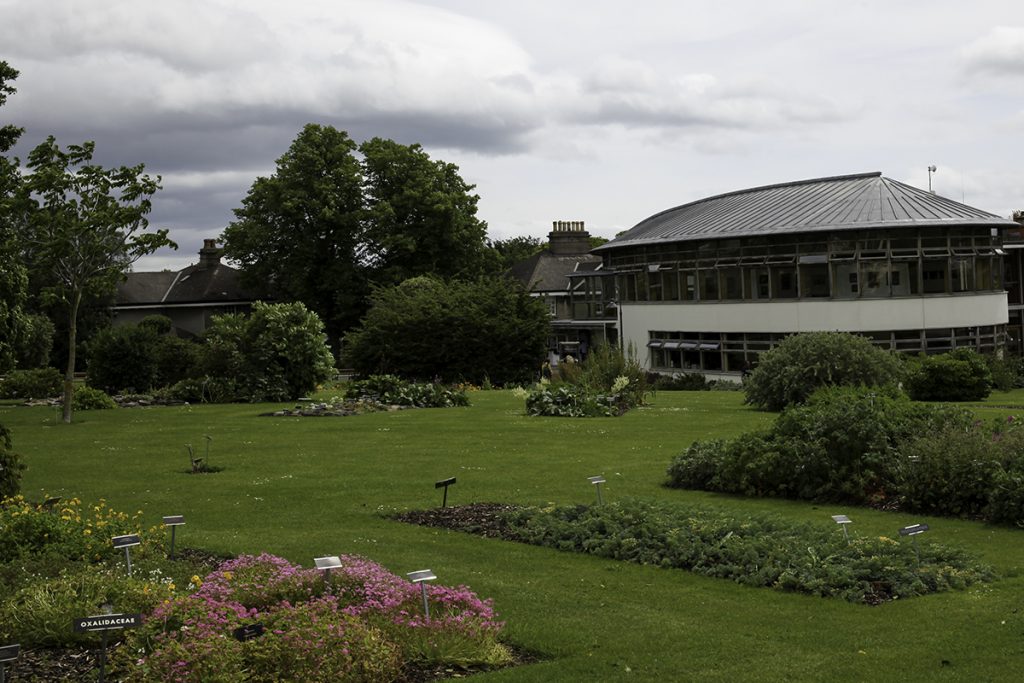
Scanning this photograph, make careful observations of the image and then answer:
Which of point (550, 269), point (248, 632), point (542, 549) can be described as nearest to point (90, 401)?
point (542, 549)

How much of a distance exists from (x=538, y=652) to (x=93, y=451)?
1610 centimetres

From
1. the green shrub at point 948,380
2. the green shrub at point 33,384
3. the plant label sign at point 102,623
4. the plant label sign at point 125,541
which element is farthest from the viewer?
the green shrub at point 33,384

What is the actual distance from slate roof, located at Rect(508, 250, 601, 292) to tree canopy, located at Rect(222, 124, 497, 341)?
900 cm

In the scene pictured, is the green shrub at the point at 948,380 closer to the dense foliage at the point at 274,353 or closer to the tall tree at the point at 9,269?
the dense foliage at the point at 274,353

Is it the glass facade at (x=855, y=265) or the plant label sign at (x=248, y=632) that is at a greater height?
the glass facade at (x=855, y=265)

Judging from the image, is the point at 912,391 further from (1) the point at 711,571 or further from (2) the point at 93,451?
(1) the point at 711,571

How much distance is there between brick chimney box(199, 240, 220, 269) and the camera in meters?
80.8

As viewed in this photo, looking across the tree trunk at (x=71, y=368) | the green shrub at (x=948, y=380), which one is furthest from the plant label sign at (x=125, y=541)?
the green shrub at (x=948, y=380)

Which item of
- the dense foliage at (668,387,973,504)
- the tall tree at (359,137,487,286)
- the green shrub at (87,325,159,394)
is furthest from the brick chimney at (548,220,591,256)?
the dense foliage at (668,387,973,504)

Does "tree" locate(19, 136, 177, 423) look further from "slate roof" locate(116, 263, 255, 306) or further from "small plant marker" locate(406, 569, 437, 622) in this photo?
"slate roof" locate(116, 263, 255, 306)

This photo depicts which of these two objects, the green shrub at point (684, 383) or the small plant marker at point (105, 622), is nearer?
the small plant marker at point (105, 622)

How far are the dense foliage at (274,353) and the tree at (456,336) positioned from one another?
30.0 feet

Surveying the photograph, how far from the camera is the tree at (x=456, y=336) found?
4488 cm

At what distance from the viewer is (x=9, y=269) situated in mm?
30578
